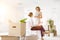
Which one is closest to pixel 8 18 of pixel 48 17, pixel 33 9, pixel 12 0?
pixel 12 0

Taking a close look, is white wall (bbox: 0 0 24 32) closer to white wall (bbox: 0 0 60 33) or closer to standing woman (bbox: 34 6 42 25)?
white wall (bbox: 0 0 60 33)

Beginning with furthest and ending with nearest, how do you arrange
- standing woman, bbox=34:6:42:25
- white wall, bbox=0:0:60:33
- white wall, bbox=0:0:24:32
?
white wall, bbox=0:0:24:32, white wall, bbox=0:0:60:33, standing woman, bbox=34:6:42:25

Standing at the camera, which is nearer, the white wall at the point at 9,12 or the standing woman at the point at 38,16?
the standing woman at the point at 38,16

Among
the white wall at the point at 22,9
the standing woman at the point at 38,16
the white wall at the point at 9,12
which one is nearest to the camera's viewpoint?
the standing woman at the point at 38,16

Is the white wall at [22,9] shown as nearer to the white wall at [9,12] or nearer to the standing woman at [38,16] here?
the white wall at [9,12]

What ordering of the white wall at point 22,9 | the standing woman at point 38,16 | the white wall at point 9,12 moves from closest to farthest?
the standing woman at point 38,16, the white wall at point 22,9, the white wall at point 9,12

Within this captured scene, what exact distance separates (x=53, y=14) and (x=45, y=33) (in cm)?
76

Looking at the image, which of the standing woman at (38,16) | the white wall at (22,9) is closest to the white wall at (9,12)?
the white wall at (22,9)

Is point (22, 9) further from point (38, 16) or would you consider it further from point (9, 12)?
point (38, 16)

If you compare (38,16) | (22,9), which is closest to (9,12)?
(22,9)

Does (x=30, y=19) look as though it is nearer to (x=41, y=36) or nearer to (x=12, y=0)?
(x=41, y=36)

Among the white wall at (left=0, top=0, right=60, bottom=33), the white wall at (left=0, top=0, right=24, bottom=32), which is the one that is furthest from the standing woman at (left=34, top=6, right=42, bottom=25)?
the white wall at (left=0, top=0, right=24, bottom=32)

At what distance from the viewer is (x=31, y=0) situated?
10.9ft

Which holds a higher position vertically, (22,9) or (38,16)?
(22,9)
